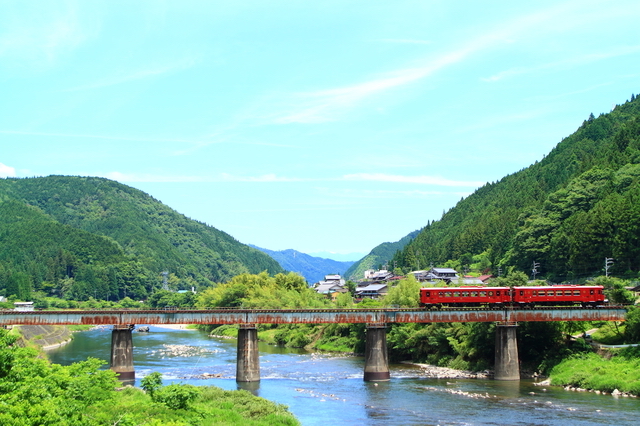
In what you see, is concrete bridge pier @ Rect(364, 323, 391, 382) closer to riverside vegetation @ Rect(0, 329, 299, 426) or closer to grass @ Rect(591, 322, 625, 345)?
riverside vegetation @ Rect(0, 329, 299, 426)

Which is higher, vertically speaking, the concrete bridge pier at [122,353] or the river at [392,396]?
the concrete bridge pier at [122,353]

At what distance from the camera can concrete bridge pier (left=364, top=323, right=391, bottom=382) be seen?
71812mm

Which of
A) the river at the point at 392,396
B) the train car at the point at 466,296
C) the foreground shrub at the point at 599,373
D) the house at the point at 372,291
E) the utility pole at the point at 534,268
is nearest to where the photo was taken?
the river at the point at 392,396

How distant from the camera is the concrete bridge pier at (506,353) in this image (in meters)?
70.4

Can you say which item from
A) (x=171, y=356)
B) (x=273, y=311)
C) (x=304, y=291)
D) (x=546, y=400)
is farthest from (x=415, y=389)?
(x=304, y=291)

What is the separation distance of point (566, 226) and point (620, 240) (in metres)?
21.4

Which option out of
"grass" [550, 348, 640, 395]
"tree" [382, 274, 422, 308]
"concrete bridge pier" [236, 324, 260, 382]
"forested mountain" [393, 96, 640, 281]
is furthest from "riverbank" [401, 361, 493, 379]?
"forested mountain" [393, 96, 640, 281]

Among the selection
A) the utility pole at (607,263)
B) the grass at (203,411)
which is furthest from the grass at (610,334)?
the grass at (203,411)

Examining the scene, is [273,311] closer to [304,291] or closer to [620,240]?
[620,240]

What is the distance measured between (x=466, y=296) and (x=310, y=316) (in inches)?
712

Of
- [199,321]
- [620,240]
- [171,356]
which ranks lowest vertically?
[171,356]

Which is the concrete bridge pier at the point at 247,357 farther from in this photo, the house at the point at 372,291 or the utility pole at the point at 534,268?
the house at the point at 372,291

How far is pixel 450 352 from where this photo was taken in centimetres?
8519

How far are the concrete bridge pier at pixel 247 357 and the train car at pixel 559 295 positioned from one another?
29.9 metres
